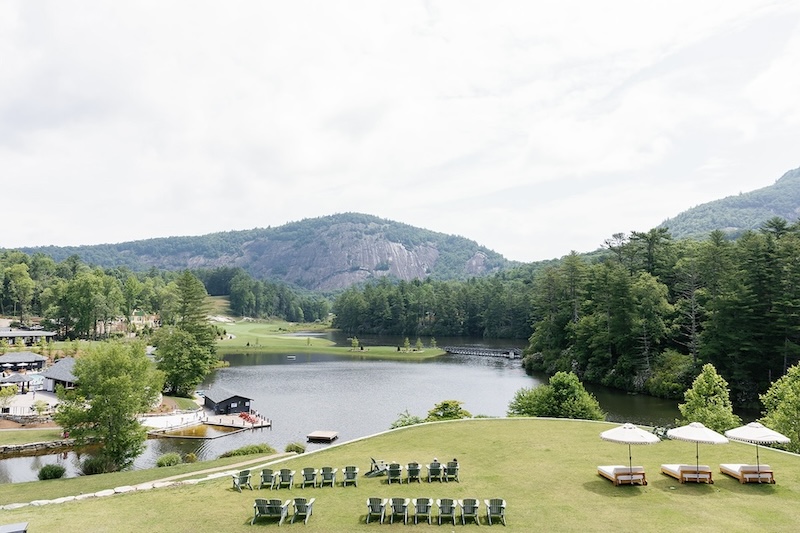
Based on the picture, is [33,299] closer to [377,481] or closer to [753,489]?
[377,481]

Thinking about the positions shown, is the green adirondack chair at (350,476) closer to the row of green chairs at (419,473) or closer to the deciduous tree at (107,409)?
the row of green chairs at (419,473)

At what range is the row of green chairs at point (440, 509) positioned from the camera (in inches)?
635

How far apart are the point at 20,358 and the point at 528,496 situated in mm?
75128

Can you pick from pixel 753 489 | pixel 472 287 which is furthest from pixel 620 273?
pixel 472 287

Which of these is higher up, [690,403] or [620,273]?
[620,273]

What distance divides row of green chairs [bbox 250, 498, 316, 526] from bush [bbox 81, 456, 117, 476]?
20939 mm

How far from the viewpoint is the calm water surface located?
143ft

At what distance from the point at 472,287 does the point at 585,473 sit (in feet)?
452

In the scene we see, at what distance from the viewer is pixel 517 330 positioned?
140m

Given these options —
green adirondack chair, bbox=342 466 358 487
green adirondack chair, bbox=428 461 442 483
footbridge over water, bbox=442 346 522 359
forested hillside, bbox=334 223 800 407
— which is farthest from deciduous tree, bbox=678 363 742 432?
footbridge over water, bbox=442 346 522 359

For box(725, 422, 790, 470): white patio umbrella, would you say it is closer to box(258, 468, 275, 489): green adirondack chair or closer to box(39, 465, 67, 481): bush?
box(258, 468, 275, 489): green adirondack chair

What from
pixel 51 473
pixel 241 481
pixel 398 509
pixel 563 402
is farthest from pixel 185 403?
pixel 398 509

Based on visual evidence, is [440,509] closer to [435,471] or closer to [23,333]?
[435,471]

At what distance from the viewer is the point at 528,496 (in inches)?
711
